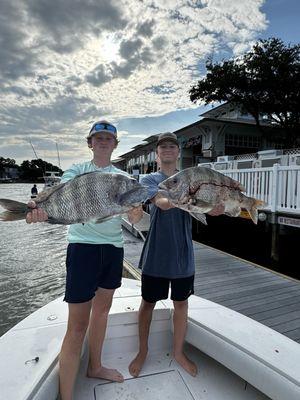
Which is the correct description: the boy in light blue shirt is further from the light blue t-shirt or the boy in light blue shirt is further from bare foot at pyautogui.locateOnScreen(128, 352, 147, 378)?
bare foot at pyautogui.locateOnScreen(128, 352, 147, 378)

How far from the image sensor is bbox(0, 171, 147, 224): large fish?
186 cm

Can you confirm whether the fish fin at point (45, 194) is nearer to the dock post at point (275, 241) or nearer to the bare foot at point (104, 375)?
the bare foot at point (104, 375)

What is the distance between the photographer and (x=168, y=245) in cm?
238

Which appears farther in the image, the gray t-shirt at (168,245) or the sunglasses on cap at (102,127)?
the gray t-shirt at (168,245)

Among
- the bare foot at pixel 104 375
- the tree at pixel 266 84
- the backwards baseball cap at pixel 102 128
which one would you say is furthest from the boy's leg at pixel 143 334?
the tree at pixel 266 84

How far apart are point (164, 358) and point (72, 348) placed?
3.31 feet

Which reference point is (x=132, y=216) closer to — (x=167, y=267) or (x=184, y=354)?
(x=167, y=267)

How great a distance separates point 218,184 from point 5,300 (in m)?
6.16

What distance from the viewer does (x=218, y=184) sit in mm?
2170

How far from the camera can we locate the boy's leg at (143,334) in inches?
97.1

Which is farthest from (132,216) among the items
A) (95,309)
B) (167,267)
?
(95,309)

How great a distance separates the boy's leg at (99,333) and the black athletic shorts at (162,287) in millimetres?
321

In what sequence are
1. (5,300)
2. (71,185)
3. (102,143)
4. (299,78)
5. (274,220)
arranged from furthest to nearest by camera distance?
(299,78), (274,220), (5,300), (102,143), (71,185)

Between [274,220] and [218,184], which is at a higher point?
[218,184]
